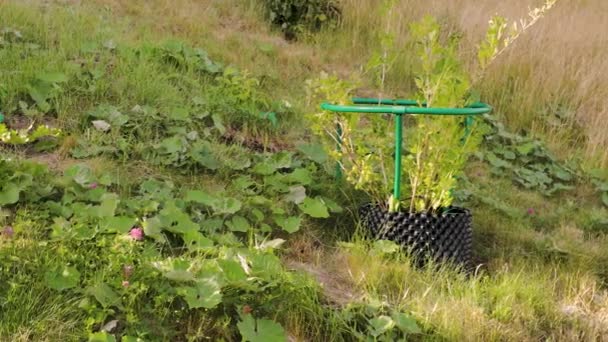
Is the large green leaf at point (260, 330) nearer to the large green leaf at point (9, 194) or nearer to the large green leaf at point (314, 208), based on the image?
the large green leaf at point (314, 208)

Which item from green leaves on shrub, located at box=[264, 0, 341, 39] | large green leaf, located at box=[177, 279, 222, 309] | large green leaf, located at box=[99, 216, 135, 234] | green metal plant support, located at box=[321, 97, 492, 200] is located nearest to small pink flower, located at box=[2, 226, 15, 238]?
large green leaf, located at box=[99, 216, 135, 234]

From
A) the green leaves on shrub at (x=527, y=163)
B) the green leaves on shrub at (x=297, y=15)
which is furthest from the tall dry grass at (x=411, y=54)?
the green leaves on shrub at (x=527, y=163)

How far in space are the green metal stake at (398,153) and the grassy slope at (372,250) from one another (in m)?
0.28

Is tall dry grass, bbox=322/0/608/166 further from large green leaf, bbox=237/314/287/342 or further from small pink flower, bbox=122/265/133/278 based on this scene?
small pink flower, bbox=122/265/133/278

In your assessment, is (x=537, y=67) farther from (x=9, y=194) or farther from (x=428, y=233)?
(x=9, y=194)

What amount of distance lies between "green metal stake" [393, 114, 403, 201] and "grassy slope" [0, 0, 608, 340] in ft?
0.93

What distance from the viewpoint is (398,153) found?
9.47ft

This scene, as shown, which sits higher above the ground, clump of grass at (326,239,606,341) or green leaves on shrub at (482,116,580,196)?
green leaves on shrub at (482,116,580,196)

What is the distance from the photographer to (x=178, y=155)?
328 centimetres

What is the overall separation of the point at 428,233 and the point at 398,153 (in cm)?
38

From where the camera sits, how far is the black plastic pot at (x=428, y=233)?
2912mm

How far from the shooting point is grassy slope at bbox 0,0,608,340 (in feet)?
8.11

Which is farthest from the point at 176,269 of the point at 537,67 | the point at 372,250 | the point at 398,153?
the point at 537,67

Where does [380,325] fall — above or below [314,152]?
below
